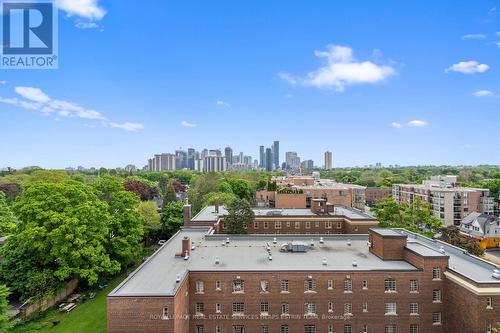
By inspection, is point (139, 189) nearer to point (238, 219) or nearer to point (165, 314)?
point (238, 219)

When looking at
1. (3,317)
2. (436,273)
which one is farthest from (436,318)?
(3,317)

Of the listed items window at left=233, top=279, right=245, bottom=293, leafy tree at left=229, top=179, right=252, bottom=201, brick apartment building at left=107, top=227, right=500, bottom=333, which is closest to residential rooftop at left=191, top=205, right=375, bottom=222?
brick apartment building at left=107, top=227, right=500, bottom=333

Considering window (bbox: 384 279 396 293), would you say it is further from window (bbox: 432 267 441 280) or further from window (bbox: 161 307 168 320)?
window (bbox: 161 307 168 320)

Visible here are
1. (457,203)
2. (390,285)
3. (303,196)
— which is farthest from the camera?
(457,203)

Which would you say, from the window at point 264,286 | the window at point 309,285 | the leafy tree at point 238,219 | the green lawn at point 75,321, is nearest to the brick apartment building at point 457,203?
the leafy tree at point 238,219

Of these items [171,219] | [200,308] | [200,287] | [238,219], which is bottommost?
[200,308]
